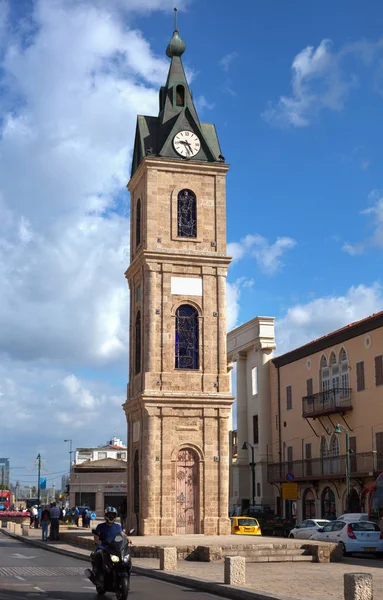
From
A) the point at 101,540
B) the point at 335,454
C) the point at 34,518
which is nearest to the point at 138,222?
the point at 335,454

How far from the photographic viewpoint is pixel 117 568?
1484 centimetres

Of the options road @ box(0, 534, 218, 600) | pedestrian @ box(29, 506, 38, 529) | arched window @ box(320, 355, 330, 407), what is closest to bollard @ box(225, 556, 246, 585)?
road @ box(0, 534, 218, 600)

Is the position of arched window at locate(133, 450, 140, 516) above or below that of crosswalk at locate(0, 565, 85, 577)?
above

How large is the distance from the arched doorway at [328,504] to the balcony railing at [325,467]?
1.15 meters

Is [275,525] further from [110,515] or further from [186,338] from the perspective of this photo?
[110,515]

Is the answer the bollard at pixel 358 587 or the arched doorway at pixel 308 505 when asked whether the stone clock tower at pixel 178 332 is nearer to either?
the arched doorway at pixel 308 505

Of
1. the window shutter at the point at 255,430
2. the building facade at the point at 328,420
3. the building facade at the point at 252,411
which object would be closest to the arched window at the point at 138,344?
the building facade at the point at 328,420

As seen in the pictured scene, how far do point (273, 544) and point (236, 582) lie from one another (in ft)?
30.0

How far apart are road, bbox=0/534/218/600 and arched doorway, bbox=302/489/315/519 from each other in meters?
30.6

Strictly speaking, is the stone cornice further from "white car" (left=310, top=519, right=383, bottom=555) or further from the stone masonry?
"white car" (left=310, top=519, right=383, bottom=555)

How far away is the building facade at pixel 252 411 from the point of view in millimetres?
60438

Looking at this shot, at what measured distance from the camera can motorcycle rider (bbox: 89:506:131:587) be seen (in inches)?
595

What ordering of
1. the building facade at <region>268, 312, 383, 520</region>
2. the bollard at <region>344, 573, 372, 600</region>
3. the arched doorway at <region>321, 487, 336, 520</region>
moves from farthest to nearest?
the arched doorway at <region>321, 487, 336, 520</region> → the building facade at <region>268, 312, 383, 520</region> → the bollard at <region>344, 573, 372, 600</region>

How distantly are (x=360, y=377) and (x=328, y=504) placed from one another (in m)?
8.47
